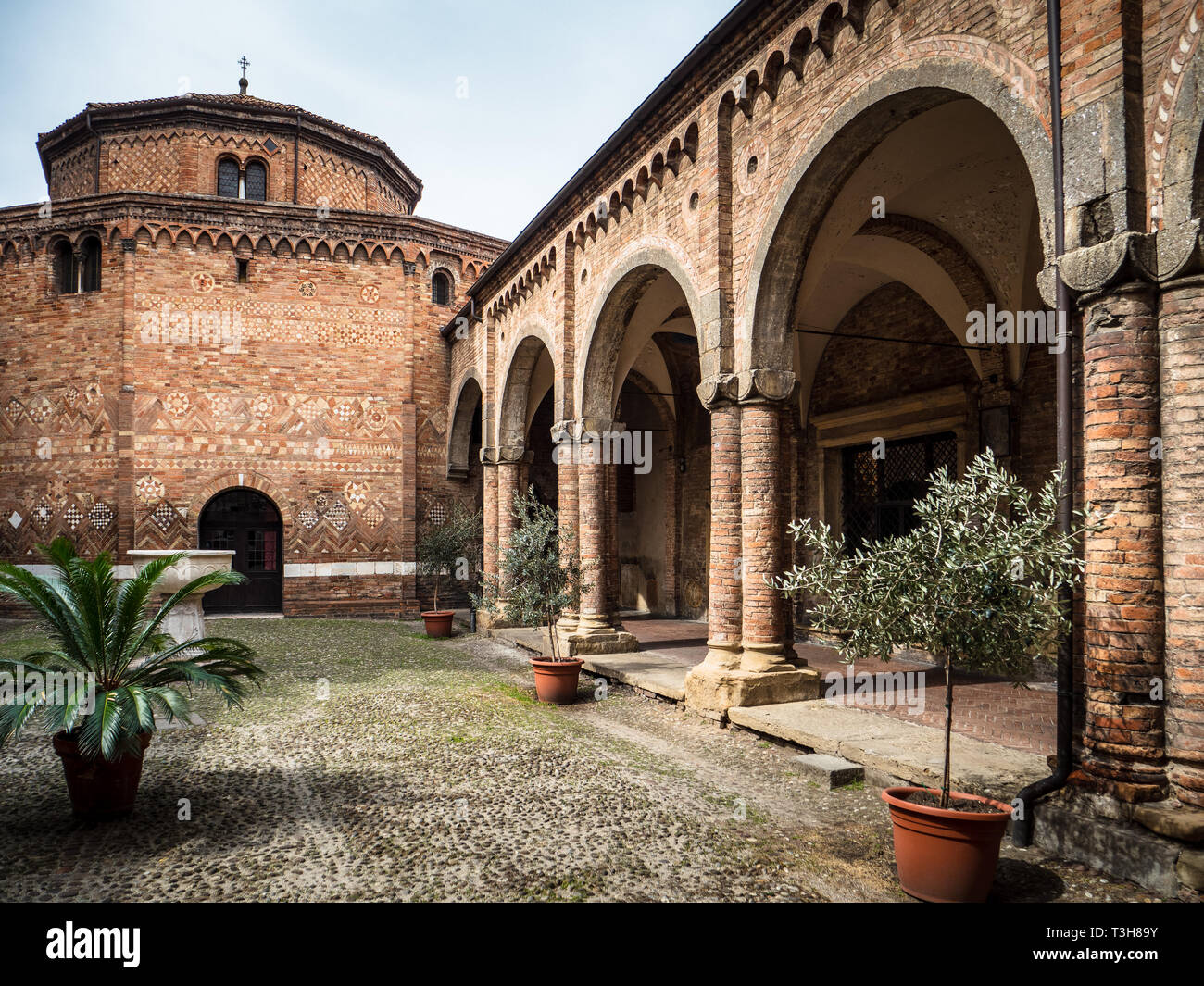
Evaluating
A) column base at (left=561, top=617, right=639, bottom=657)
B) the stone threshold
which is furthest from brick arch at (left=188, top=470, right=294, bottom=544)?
the stone threshold

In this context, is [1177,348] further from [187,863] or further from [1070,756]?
[187,863]

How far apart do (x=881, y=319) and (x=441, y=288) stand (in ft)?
37.1

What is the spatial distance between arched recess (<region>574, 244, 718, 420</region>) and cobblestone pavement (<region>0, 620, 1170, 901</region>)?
5014 millimetres

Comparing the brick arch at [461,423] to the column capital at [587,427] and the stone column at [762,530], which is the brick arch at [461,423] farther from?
the stone column at [762,530]

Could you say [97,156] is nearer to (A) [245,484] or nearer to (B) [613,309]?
(A) [245,484]

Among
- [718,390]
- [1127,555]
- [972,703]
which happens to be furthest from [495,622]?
[1127,555]

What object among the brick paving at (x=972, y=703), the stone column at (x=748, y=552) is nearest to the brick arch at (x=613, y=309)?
the stone column at (x=748, y=552)

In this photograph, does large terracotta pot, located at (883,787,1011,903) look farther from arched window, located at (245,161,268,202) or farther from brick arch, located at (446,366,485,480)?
arched window, located at (245,161,268,202)

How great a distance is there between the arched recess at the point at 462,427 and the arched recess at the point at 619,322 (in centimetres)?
681

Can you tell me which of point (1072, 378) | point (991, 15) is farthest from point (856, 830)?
point (991, 15)

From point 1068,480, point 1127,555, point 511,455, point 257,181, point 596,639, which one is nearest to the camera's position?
point 1127,555

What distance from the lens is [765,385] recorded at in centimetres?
781

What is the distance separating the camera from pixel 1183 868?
3777 millimetres
